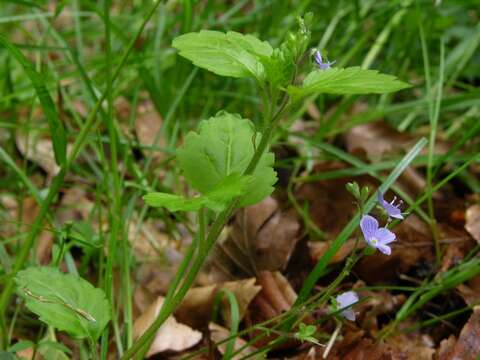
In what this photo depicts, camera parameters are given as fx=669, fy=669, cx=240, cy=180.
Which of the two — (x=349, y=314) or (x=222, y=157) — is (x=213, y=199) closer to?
(x=222, y=157)

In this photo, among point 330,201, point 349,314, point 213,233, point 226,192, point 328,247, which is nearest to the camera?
point 226,192

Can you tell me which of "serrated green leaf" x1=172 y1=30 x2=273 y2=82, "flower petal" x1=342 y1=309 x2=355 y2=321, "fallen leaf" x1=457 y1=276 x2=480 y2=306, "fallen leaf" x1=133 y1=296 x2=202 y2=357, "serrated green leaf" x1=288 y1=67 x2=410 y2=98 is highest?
"serrated green leaf" x1=172 y1=30 x2=273 y2=82

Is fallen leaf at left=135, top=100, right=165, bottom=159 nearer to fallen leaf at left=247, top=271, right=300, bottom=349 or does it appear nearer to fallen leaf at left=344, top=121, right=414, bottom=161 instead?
fallen leaf at left=344, top=121, right=414, bottom=161

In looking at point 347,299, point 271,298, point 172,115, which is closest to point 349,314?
point 347,299

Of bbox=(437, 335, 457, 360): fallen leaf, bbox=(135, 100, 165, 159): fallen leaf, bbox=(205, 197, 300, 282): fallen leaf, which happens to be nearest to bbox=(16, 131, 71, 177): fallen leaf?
bbox=(135, 100, 165, 159): fallen leaf

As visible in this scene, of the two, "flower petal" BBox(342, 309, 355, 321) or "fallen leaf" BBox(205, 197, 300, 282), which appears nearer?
"flower petal" BBox(342, 309, 355, 321)

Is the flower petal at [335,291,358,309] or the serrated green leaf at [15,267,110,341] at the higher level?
the serrated green leaf at [15,267,110,341]

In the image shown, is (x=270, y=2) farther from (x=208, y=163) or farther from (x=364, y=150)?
(x=208, y=163)
